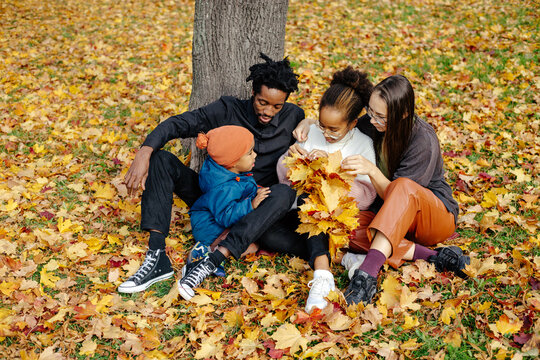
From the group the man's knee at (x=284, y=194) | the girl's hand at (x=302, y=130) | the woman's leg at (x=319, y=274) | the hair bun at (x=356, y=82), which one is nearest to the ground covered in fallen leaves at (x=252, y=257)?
the woman's leg at (x=319, y=274)

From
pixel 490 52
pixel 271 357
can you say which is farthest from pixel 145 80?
pixel 490 52

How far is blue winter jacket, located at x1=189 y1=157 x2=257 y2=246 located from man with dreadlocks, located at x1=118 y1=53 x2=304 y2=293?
13cm

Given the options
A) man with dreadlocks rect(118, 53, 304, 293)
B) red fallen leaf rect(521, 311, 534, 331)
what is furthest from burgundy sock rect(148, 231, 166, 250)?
red fallen leaf rect(521, 311, 534, 331)

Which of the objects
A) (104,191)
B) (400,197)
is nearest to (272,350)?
(400,197)

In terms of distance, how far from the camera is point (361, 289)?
2.71 metres

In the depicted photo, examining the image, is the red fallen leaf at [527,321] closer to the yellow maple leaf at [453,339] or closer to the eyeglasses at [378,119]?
the yellow maple leaf at [453,339]

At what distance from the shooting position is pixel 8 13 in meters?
9.13

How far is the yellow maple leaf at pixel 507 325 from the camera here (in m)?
2.43

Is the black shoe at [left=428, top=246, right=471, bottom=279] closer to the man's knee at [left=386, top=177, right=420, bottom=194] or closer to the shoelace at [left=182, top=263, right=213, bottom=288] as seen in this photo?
the man's knee at [left=386, top=177, right=420, bottom=194]

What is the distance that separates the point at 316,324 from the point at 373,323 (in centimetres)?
36

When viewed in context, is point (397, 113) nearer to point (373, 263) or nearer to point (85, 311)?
point (373, 263)

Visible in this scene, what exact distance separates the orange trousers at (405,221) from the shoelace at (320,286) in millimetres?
448

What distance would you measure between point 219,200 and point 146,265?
0.70 metres

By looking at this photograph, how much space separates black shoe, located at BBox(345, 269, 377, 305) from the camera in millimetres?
2693
